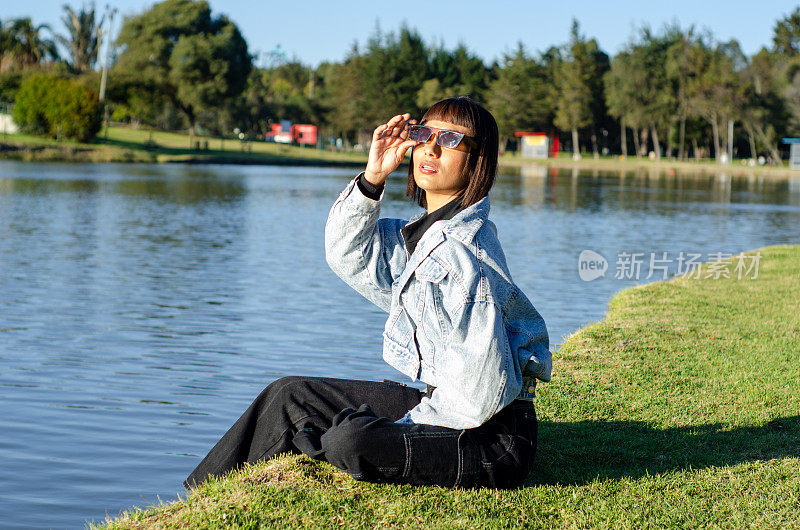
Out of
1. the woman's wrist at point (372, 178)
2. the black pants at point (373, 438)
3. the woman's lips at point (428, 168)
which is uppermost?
the woman's lips at point (428, 168)

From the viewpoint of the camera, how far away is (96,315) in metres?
11.3

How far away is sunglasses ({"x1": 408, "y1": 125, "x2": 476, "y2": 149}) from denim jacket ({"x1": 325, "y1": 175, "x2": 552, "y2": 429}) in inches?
10.5

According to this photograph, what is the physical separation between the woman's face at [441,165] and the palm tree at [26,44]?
78.6 m

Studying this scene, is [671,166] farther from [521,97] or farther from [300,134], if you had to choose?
[300,134]

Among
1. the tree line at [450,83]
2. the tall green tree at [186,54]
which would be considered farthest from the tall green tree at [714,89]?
the tall green tree at [186,54]

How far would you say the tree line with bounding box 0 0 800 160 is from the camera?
72.1 m

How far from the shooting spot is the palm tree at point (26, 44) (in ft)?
259

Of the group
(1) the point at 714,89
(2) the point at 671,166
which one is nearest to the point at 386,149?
(1) the point at 714,89

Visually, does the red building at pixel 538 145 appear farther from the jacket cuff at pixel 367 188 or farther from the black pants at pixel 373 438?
the black pants at pixel 373 438

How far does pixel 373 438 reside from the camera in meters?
3.54

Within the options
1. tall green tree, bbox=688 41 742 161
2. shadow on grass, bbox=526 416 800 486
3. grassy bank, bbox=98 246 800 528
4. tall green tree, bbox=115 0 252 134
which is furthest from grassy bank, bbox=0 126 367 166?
shadow on grass, bbox=526 416 800 486

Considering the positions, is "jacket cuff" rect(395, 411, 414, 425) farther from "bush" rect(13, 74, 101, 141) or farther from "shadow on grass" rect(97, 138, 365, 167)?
"bush" rect(13, 74, 101, 141)

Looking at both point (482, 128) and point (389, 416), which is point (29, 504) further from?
point (482, 128)

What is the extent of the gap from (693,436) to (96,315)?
332 inches
